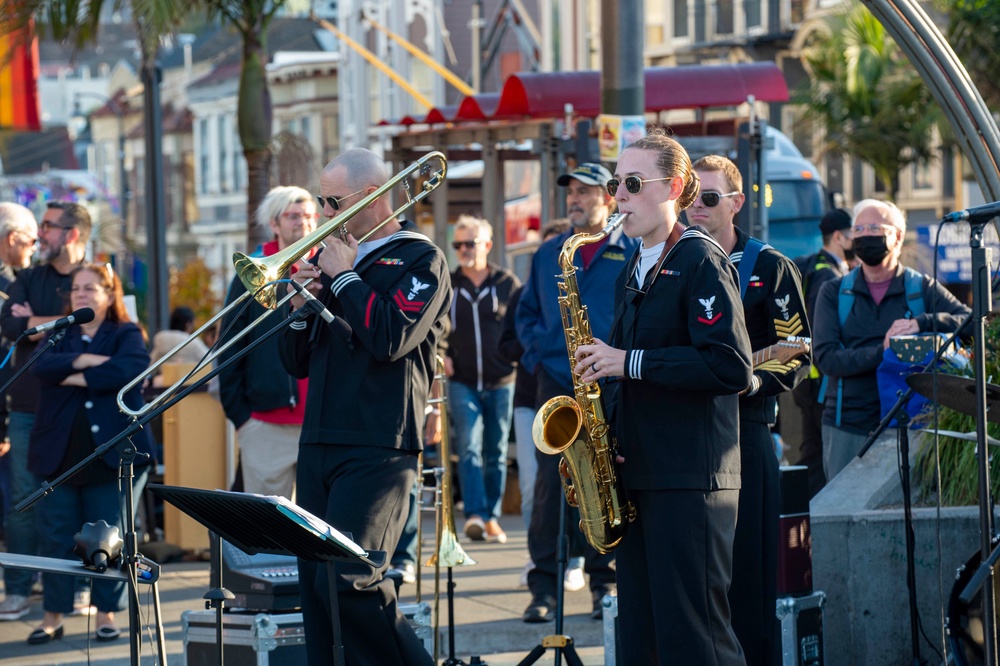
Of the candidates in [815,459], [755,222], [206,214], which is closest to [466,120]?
[755,222]

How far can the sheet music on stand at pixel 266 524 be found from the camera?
445cm

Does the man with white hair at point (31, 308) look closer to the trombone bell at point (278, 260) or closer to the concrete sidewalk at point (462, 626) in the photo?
the concrete sidewalk at point (462, 626)

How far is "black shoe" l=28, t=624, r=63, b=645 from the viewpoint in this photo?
792 cm

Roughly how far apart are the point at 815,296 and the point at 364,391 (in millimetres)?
4653

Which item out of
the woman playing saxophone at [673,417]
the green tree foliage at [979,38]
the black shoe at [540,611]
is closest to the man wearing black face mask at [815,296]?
the black shoe at [540,611]

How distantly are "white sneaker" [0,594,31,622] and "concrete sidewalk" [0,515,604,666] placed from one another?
0.05m

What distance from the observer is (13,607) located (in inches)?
337

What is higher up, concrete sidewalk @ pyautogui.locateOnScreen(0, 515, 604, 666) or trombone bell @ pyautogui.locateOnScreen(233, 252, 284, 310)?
trombone bell @ pyautogui.locateOnScreen(233, 252, 284, 310)

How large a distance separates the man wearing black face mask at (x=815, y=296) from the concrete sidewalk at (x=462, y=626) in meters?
1.80

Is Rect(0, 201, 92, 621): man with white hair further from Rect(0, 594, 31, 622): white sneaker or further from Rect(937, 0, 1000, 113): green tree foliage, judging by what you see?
Rect(937, 0, 1000, 113): green tree foliage

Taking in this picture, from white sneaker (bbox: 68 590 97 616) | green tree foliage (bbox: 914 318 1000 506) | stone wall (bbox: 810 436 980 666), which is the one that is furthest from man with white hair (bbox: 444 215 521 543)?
stone wall (bbox: 810 436 980 666)

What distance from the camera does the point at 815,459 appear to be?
31.6ft

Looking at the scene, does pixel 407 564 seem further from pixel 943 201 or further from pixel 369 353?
pixel 943 201

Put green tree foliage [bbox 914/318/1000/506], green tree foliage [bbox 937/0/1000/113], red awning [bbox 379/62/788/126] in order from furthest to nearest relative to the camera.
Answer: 1. green tree foliage [bbox 937/0/1000/113]
2. red awning [bbox 379/62/788/126]
3. green tree foliage [bbox 914/318/1000/506]
